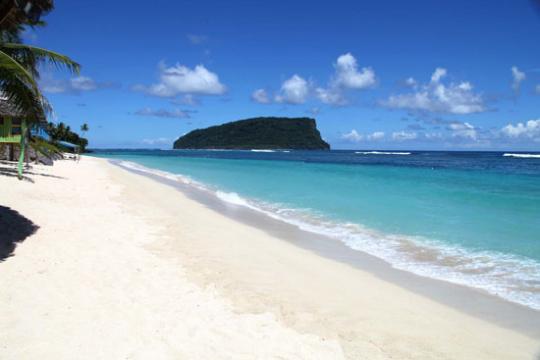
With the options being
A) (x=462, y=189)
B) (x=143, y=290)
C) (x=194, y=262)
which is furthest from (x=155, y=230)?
(x=462, y=189)

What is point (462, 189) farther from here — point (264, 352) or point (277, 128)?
point (277, 128)

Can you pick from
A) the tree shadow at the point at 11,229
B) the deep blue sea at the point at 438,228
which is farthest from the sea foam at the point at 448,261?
the tree shadow at the point at 11,229

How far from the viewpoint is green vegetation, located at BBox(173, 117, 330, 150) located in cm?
16512

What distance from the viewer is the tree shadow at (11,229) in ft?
19.0

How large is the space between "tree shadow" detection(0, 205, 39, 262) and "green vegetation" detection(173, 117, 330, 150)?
15671 cm

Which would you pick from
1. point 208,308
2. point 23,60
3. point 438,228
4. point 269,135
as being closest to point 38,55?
point 23,60

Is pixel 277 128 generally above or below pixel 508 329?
above

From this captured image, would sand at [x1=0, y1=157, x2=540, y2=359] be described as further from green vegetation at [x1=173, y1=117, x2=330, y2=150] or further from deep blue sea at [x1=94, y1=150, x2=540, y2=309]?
green vegetation at [x1=173, y1=117, x2=330, y2=150]

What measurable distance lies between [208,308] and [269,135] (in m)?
166

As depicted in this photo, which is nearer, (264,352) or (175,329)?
(264,352)

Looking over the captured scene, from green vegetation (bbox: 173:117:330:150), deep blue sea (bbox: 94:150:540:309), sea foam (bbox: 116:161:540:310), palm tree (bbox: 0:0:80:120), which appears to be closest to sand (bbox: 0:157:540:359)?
sea foam (bbox: 116:161:540:310)

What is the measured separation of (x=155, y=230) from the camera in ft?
26.3

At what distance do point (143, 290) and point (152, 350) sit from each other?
1.40 m

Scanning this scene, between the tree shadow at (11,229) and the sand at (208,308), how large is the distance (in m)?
0.14
